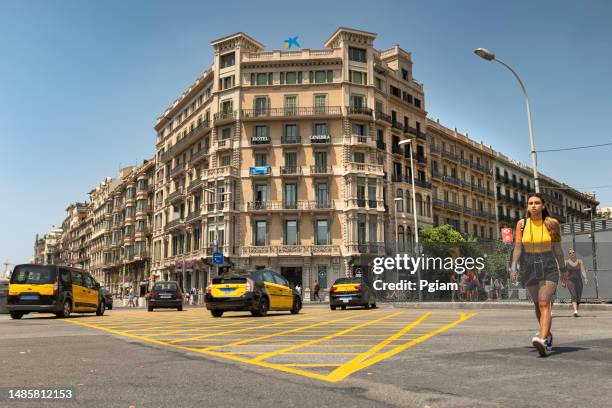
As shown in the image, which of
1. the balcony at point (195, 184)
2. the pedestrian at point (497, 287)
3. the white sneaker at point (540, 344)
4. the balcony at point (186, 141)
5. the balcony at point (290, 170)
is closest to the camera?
the white sneaker at point (540, 344)

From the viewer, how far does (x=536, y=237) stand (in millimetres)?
6656

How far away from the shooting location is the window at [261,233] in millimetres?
48312

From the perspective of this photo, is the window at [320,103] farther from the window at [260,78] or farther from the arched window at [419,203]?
the arched window at [419,203]

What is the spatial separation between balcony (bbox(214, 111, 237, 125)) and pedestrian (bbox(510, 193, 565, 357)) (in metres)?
44.8

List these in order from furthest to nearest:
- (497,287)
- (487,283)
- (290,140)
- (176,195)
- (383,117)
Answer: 1. (176,195)
2. (383,117)
3. (290,140)
4. (487,283)
5. (497,287)

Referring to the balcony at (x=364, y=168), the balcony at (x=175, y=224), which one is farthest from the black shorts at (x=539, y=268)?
the balcony at (x=175, y=224)

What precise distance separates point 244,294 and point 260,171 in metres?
33.2

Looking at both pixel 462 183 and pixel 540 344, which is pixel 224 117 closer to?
pixel 462 183

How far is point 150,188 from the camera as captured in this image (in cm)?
7200


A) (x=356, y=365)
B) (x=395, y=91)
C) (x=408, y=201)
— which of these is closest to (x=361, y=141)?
(x=408, y=201)

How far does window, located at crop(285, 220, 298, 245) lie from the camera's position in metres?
48.0

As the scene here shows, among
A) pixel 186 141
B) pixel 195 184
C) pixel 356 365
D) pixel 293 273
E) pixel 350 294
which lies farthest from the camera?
pixel 186 141

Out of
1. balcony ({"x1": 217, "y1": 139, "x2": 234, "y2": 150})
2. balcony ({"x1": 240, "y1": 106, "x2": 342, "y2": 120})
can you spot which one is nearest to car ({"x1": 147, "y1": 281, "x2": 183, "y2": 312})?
balcony ({"x1": 217, "y1": 139, "x2": 234, "y2": 150})

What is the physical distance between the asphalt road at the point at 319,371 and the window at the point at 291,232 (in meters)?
38.9
